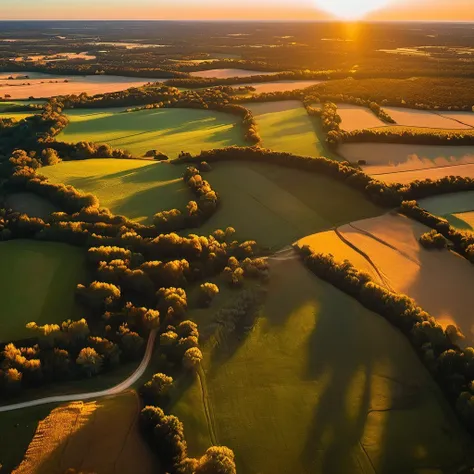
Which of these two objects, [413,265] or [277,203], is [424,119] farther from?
[413,265]

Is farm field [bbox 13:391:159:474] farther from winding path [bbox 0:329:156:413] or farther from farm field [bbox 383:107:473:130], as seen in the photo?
farm field [bbox 383:107:473:130]

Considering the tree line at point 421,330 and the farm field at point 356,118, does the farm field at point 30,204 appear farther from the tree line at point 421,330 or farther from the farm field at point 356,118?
the farm field at point 356,118

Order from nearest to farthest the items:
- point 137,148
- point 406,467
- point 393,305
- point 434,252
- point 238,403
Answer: point 406,467
point 238,403
point 393,305
point 434,252
point 137,148

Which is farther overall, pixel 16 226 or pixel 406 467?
pixel 16 226

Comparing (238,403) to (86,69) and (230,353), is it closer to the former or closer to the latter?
(230,353)

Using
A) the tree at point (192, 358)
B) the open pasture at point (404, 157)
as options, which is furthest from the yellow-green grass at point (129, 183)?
the open pasture at point (404, 157)

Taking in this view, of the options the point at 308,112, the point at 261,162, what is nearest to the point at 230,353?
the point at 261,162
